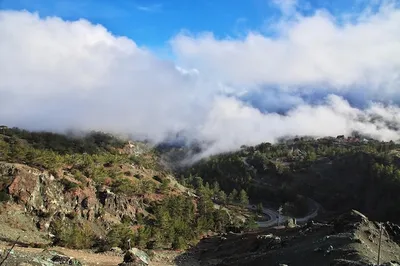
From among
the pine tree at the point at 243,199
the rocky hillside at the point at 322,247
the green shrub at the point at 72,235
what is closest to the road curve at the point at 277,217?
the pine tree at the point at 243,199

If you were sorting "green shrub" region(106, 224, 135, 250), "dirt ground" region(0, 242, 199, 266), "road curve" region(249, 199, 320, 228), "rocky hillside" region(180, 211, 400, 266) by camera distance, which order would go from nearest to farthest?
"rocky hillside" region(180, 211, 400, 266), "dirt ground" region(0, 242, 199, 266), "green shrub" region(106, 224, 135, 250), "road curve" region(249, 199, 320, 228)

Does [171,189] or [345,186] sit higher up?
[345,186]

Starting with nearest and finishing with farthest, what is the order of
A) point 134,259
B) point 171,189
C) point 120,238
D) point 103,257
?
point 134,259
point 103,257
point 120,238
point 171,189

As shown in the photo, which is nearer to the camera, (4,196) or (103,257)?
(103,257)

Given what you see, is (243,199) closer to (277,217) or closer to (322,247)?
(277,217)

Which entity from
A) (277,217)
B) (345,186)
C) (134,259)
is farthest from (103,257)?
(345,186)

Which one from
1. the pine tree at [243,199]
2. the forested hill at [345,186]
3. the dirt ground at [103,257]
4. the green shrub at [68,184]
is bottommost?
the dirt ground at [103,257]

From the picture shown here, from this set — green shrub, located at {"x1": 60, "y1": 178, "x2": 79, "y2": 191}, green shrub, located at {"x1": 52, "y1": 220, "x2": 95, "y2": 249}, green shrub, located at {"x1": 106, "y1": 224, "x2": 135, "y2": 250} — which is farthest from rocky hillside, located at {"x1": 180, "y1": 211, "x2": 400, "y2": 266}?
green shrub, located at {"x1": 60, "y1": 178, "x2": 79, "y2": 191}

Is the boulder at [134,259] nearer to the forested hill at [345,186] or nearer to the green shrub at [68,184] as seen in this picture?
the green shrub at [68,184]

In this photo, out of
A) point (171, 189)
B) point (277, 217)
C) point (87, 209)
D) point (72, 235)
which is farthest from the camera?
point (277, 217)

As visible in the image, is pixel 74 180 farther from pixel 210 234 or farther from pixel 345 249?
pixel 345 249

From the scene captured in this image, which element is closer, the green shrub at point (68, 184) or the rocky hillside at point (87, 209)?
the rocky hillside at point (87, 209)

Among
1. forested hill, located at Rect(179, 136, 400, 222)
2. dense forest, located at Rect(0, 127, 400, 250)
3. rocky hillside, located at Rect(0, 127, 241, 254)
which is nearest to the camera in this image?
rocky hillside, located at Rect(0, 127, 241, 254)

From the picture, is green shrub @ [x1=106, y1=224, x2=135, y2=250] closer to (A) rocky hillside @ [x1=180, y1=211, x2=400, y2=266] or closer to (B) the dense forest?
(B) the dense forest
